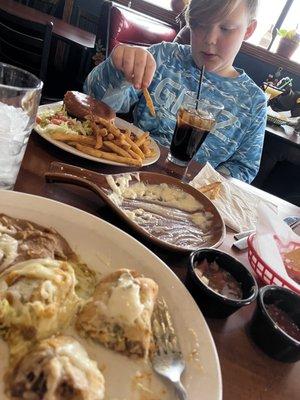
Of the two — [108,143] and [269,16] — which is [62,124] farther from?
[269,16]

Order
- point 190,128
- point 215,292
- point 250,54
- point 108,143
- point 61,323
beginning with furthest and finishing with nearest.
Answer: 1. point 250,54
2. point 190,128
3. point 108,143
4. point 215,292
5. point 61,323

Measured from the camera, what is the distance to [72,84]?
13.9 ft

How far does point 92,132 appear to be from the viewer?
55.4 inches

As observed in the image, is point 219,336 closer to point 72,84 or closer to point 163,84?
point 163,84

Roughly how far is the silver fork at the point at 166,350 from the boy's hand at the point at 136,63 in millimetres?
1077

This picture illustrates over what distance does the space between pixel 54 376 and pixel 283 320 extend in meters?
0.54

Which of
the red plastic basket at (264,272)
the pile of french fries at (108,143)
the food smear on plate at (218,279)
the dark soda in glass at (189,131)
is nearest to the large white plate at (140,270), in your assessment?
the food smear on plate at (218,279)

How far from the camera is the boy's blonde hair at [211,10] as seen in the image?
73.0 inches

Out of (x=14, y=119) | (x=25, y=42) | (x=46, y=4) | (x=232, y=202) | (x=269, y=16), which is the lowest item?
(x=46, y=4)

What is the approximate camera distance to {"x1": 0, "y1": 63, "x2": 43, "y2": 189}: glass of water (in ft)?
2.91

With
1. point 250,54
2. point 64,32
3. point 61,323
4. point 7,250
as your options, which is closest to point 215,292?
point 61,323

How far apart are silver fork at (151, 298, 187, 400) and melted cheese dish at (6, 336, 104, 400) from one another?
11 cm

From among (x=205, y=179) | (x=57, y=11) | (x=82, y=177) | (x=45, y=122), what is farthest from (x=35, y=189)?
(x=57, y=11)

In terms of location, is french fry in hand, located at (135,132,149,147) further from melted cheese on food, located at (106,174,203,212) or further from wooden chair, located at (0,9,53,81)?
wooden chair, located at (0,9,53,81)
